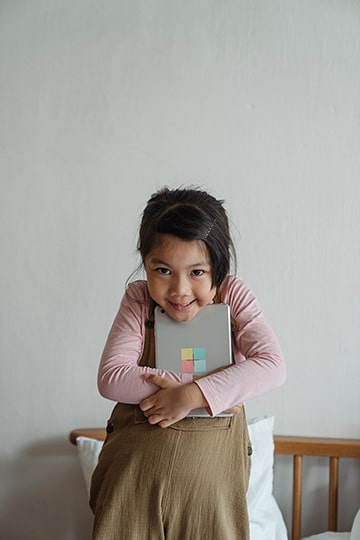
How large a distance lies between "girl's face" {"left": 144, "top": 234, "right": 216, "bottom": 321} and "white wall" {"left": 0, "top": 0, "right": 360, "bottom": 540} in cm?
58

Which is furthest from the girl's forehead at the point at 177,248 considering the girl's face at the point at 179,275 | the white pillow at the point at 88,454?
the white pillow at the point at 88,454

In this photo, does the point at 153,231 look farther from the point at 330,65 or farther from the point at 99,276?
the point at 330,65

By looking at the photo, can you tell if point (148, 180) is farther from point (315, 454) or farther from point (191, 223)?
point (315, 454)

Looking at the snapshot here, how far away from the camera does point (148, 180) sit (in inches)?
67.6

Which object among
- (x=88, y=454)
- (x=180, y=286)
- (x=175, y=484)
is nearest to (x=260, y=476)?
(x=88, y=454)

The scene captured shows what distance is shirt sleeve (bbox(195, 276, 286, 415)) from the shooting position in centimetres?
107

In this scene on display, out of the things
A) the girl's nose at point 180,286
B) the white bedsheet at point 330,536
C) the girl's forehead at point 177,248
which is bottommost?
the white bedsheet at point 330,536

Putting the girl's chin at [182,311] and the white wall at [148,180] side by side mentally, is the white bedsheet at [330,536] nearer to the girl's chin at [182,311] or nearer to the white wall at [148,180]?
the white wall at [148,180]

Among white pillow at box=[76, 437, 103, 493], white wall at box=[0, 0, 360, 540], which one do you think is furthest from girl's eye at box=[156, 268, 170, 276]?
white pillow at box=[76, 437, 103, 493]

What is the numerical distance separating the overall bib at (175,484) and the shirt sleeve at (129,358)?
0.18 feet

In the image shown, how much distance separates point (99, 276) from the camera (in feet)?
5.65

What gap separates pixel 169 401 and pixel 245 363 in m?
0.14

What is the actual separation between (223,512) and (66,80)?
1193 mm

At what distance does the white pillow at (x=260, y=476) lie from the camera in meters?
1.52
